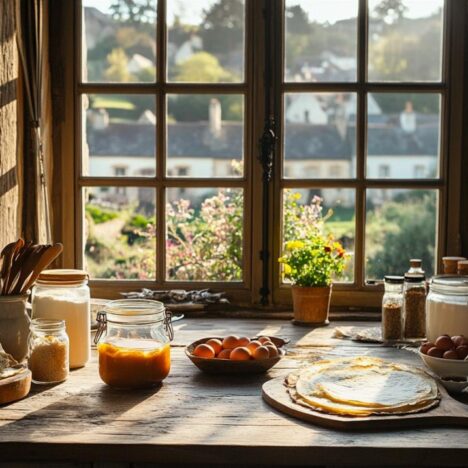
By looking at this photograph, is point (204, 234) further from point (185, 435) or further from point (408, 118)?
point (185, 435)

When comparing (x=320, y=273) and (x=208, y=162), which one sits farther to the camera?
(x=208, y=162)

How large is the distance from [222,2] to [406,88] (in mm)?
755

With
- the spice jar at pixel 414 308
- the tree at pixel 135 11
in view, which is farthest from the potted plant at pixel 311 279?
the tree at pixel 135 11

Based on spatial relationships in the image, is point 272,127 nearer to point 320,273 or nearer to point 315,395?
point 320,273

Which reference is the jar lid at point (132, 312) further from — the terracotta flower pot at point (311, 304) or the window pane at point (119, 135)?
the window pane at point (119, 135)

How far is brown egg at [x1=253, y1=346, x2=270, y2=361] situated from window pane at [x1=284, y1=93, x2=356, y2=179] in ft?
3.40

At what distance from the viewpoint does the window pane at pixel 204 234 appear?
2.92m

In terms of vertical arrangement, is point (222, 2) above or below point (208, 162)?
above

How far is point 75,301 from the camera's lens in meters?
2.05

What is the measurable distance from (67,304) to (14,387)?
33 centimetres

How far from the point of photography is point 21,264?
199 centimetres

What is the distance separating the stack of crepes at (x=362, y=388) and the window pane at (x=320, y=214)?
87cm

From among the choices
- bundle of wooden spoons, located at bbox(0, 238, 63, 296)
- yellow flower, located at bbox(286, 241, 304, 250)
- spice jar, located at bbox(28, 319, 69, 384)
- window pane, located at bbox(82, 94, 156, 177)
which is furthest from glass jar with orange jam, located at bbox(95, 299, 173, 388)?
window pane, located at bbox(82, 94, 156, 177)

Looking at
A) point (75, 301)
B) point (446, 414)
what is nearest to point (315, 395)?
point (446, 414)
